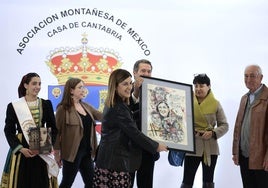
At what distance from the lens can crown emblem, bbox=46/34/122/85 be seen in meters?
4.74

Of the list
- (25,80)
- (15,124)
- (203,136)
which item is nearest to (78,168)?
(15,124)

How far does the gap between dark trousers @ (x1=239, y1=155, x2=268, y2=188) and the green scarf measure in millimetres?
475

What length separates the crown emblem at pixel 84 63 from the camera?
4742 millimetres

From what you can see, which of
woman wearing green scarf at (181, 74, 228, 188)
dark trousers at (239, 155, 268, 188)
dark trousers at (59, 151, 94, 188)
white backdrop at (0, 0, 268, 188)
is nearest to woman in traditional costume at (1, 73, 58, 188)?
dark trousers at (59, 151, 94, 188)

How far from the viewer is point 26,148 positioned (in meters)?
3.43

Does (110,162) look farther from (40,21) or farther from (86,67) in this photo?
(40,21)

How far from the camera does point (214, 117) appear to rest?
409 cm

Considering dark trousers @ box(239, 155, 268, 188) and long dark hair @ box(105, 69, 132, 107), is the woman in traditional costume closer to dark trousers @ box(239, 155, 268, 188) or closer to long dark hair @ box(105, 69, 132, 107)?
long dark hair @ box(105, 69, 132, 107)

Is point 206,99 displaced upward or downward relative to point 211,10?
downward

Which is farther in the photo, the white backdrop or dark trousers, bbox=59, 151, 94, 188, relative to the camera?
the white backdrop

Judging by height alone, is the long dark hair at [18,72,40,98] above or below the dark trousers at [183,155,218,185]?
above

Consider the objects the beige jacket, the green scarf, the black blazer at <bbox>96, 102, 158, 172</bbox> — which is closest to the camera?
the black blazer at <bbox>96, 102, 158, 172</bbox>

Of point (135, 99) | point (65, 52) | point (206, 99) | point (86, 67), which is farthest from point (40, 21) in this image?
point (206, 99)

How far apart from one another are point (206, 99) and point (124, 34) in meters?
1.41
